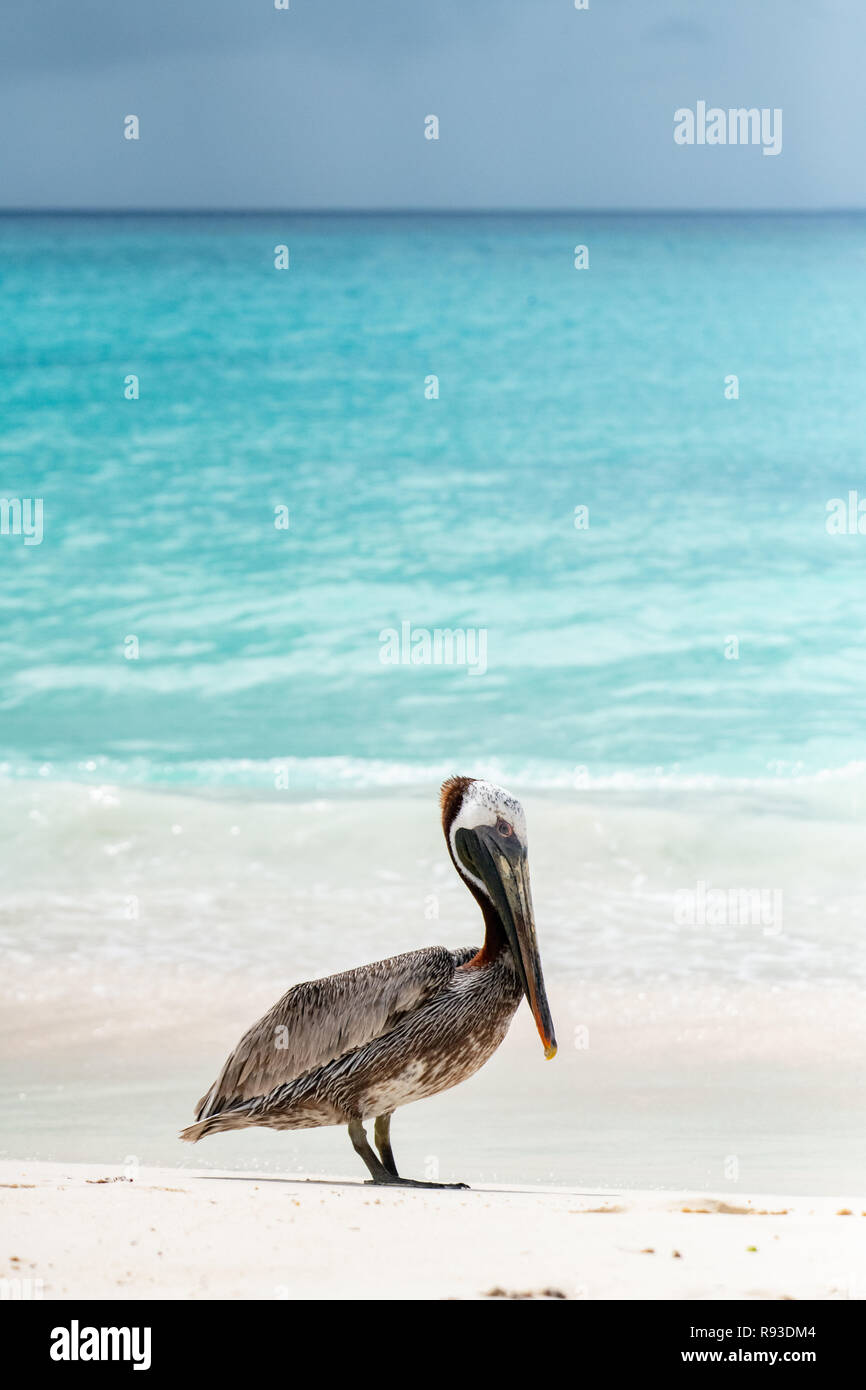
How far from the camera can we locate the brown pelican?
2371 mm

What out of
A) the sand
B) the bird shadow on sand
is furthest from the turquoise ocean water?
the sand

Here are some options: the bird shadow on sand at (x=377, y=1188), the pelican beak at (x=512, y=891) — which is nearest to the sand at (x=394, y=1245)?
the bird shadow on sand at (x=377, y=1188)

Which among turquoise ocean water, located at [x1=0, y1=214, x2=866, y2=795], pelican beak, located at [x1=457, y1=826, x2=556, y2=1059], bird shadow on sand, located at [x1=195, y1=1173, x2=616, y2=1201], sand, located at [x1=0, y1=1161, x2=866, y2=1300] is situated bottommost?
bird shadow on sand, located at [x1=195, y1=1173, x2=616, y2=1201]

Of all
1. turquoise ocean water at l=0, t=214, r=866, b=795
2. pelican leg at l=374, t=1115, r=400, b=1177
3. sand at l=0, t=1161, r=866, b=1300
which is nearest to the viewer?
sand at l=0, t=1161, r=866, b=1300

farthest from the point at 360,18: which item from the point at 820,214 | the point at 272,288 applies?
the point at 820,214

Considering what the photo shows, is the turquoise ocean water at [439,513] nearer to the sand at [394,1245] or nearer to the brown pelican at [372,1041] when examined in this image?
the brown pelican at [372,1041]

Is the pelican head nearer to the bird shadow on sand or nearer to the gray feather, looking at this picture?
the gray feather

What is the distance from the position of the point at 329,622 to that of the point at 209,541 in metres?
1.44

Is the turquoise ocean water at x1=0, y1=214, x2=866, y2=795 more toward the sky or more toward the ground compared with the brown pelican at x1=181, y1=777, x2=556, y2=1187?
more toward the sky

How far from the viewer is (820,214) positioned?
12.1 m

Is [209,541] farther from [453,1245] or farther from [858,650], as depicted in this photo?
[453,1245]

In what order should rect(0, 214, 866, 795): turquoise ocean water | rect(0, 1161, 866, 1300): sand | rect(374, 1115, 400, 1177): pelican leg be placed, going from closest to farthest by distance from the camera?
rect(0, 1161, 866, 1300): sand < rect(374, 1115, 400, 1177): pelican leg < rect(0, 214, 866, 795): turquoise ocean water

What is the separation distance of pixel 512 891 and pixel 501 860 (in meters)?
0.05

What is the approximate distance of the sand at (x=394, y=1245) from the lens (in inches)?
77.3
